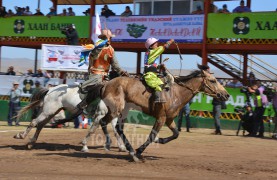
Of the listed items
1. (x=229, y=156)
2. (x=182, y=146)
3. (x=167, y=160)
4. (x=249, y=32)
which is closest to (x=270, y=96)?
(x=249, y=32)

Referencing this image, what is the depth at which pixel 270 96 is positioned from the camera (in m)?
19.1

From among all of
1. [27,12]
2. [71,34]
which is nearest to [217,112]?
[71,34]

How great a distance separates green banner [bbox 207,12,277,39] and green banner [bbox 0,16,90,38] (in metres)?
6.87

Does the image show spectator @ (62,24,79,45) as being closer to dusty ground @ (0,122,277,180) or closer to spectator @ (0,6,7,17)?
dusty ground @ (0,122,277,180)

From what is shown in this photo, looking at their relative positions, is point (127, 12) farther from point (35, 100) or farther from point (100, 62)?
point (100, 62)

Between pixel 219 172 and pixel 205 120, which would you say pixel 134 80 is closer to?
pixel 219 172

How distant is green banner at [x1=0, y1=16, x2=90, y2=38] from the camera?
85.7 feet

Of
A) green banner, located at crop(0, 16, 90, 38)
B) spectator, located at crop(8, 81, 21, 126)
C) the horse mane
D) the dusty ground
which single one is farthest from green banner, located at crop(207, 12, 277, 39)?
the horse mane

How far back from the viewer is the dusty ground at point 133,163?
8.71 meters

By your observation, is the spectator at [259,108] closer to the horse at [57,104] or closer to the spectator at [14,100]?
the horse at [57,104]

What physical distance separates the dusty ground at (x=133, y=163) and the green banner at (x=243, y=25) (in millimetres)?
7966

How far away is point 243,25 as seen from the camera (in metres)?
21.8

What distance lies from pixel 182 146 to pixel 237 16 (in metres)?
9.75

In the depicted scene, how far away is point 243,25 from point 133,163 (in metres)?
13.2
